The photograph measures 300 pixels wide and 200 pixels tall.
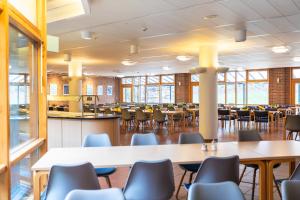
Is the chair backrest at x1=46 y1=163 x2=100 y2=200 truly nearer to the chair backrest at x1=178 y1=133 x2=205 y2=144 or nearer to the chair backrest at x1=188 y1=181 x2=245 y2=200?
the chair backrest at x1=188 y1=181 x2=245 y2=200

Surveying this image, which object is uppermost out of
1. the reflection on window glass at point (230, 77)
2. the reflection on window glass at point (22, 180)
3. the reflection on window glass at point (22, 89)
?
Result: the reflection on window glass at point (230, 77)

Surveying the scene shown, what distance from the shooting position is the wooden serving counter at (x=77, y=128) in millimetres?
6086

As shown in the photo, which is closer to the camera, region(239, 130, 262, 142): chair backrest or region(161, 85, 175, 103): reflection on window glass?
region(239, 130, 262, 142): chair backrest

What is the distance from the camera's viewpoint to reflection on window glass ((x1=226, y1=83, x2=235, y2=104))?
16.7 m

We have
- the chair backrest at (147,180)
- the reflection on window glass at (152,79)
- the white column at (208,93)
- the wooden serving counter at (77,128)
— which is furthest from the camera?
the reflection on window glass at (152,79)

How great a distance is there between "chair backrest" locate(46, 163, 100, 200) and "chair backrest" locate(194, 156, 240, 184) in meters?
1.00

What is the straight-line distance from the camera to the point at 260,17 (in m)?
5.27

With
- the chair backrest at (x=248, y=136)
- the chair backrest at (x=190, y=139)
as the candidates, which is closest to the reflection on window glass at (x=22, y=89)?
the chair backrest at (x=190, y=139)

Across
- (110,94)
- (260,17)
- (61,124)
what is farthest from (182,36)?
(110,94)

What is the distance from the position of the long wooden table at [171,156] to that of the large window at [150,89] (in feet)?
50.6

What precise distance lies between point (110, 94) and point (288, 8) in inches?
669

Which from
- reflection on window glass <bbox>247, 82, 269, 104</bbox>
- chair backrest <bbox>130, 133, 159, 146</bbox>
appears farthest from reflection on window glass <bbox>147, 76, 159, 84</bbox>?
chair backrest <bbox>130, 133, 159, 146</bbox>

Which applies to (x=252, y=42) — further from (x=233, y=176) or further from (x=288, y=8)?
(x=233, y=176)

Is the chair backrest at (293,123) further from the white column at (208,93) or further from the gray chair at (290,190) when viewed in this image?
the gray chair at (290,190)
